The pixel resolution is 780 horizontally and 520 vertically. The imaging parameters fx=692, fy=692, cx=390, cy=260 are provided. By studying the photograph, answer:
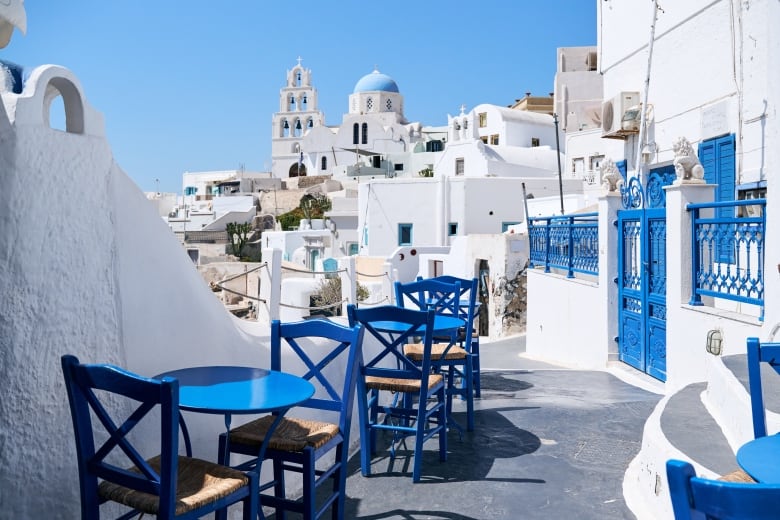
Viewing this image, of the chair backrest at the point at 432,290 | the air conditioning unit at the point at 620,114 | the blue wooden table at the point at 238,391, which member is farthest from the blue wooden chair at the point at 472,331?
the air conditioning unit at the point at 620,114

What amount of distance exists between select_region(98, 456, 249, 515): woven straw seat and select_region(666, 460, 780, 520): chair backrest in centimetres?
162

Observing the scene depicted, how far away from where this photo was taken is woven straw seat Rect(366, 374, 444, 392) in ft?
14.3

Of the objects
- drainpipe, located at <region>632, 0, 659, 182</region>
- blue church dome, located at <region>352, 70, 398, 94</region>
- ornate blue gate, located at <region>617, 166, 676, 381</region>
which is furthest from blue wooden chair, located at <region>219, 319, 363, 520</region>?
blue church dome, located at <region>352, 70, 398, 94</region>

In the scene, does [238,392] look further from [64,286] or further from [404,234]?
[404,234]

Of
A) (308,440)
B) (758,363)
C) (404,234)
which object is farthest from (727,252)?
(404,234)

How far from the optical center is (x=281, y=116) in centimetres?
6731

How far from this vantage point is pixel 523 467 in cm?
445

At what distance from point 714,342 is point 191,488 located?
4.79 meters

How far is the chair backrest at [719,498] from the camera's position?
1.35 meters

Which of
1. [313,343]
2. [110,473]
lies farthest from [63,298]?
[313,343]

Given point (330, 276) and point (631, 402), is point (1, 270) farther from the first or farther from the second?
point (330, 276)

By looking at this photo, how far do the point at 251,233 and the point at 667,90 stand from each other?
36740mm

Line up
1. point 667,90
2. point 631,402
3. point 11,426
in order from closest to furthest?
point 11,426 < point 631,402 < point 667,90

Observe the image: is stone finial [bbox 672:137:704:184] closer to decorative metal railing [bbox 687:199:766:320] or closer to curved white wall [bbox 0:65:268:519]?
decorative metal railing [bbox 687:199:766:320]
